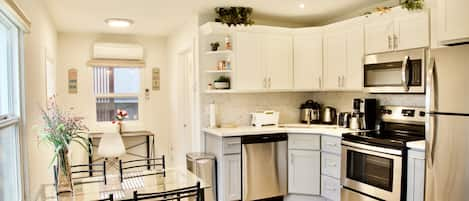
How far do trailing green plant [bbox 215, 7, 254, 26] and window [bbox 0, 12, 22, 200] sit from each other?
2355 millimetres

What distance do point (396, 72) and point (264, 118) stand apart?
1.67 m

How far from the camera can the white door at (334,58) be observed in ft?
13.7

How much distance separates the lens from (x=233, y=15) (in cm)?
422

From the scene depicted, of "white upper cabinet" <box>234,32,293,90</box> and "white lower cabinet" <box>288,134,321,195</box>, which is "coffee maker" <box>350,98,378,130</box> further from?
"white upper cabinet" <box>234,32,293,90</box>

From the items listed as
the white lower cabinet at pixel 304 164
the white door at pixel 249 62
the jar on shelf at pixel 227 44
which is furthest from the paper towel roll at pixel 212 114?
the white lower cabinet at pixel 304 164

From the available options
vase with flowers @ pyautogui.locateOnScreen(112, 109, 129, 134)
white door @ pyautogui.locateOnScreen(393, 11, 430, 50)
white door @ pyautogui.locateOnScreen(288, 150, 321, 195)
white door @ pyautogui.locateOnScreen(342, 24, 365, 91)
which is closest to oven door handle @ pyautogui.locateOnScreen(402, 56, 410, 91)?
white door @ pyautogui.locateOnScreen(393, 11, 430, 50)

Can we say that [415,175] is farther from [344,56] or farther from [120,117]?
[120,117]

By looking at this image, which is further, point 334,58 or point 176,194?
point 334,58

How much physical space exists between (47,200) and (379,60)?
3.24m

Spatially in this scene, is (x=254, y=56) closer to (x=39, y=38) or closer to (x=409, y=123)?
(x=409, y=123)

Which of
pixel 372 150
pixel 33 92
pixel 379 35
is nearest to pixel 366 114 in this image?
pixel 372 150

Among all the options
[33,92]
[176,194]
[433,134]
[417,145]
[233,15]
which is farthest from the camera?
[233,15]

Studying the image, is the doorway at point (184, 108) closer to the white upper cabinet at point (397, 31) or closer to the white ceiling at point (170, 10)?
the white ceiling at point (170, 10)

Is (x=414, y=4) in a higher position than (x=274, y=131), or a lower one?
higher
